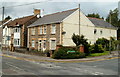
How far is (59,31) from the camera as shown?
99.8 feet

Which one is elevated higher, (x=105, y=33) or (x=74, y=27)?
(x=74, y=27)

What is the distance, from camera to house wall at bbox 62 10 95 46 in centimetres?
3085

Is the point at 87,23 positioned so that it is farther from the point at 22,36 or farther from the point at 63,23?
the point at 22,36

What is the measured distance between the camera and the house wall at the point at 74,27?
1215 inches

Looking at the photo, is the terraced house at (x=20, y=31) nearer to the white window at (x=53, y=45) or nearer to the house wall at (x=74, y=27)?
the white window at (x=53, y=45)

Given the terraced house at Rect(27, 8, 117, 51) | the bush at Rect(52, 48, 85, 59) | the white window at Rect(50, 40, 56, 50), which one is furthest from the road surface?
the white window at Rect(50, 40, 56, 50)

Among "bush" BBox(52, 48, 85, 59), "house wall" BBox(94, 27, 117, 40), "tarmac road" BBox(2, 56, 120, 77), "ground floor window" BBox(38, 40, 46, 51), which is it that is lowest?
"tarmac road" BBox(2, 56, 120, 77)

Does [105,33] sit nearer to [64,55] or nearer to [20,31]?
[64,55]

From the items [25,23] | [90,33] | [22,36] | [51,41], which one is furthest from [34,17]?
[90,33]

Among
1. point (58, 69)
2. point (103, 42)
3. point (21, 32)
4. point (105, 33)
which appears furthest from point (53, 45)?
point (58, 69)

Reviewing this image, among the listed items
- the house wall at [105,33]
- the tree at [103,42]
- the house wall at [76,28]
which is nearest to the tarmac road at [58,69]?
the house wall at [76,28]

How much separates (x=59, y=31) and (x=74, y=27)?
3599mm

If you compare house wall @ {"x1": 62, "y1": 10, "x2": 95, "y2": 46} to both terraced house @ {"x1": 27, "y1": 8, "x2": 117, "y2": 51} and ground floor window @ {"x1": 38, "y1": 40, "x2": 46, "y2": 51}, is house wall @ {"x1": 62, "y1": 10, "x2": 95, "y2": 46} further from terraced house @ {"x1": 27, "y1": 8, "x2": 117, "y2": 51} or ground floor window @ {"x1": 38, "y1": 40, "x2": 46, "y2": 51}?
ground floor window @ {"x1": 38, "y1": 40, "x2": 46, "y2": 51}

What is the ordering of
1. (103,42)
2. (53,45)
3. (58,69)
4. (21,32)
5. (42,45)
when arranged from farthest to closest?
(21,32), (103,42), (42,45), (53,45), (58,69)
